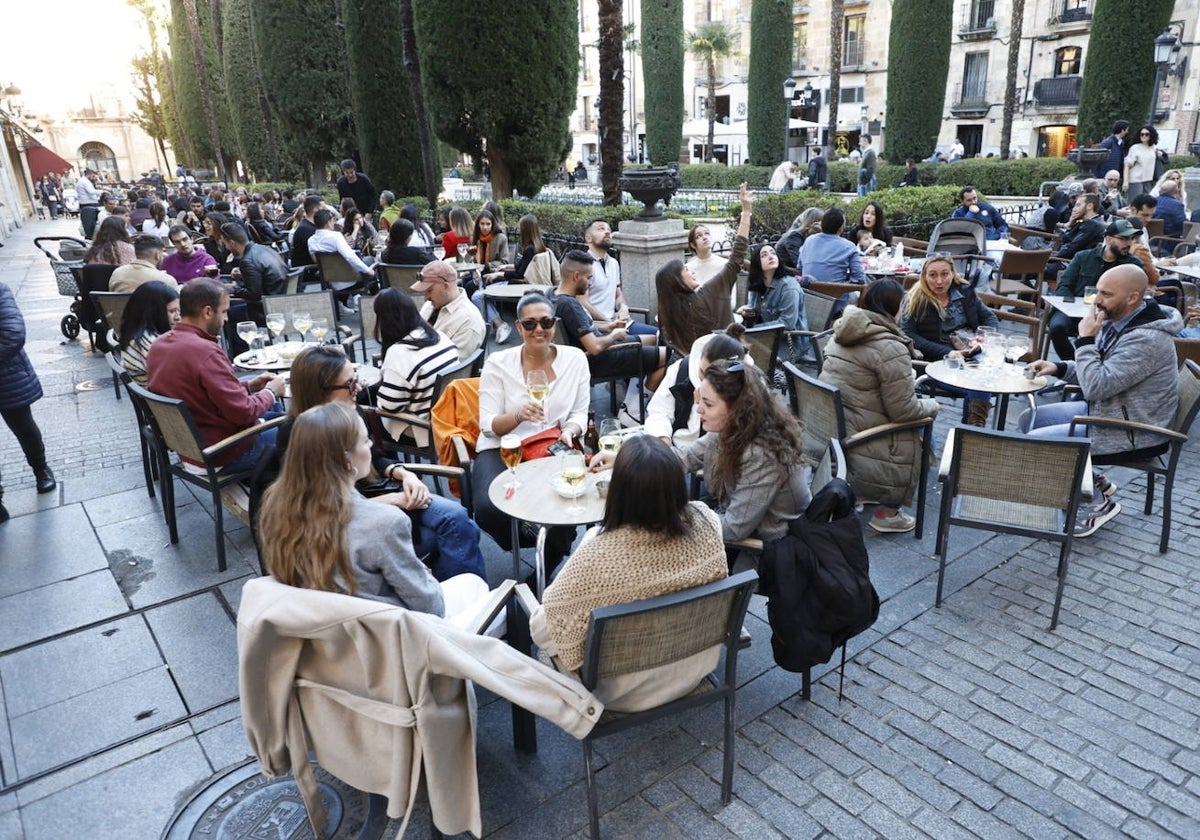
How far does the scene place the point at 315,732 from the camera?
2.23 metres

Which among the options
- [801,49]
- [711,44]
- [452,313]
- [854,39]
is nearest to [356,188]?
[452,313]

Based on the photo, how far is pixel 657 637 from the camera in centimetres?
223

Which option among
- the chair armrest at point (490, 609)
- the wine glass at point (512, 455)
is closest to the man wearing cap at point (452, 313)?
the wine glass at point (512, 455)

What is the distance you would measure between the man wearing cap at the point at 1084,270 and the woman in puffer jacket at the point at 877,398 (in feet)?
9.64

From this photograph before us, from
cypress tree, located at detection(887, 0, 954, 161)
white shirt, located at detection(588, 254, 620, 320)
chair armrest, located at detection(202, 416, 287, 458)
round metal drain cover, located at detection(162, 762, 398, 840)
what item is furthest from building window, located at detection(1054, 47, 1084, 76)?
round metal drain cover, located at detection(162, 762, 398, 840)

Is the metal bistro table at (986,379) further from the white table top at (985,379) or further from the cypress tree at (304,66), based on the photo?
the cypress tree at (304,66)

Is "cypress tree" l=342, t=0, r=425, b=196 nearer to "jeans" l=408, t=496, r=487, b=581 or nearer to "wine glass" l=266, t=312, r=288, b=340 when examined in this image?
"wine glass" l=266, t=312, r=288, b=340

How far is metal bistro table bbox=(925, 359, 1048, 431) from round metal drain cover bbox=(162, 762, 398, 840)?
381 cm

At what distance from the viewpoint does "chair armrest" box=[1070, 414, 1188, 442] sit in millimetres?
3887

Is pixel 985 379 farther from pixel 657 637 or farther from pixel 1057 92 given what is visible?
pixel 1057 92

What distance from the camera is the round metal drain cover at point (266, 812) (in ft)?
8.27

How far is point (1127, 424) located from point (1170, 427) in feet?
1.11

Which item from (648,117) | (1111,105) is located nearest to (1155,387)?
(1111,105)

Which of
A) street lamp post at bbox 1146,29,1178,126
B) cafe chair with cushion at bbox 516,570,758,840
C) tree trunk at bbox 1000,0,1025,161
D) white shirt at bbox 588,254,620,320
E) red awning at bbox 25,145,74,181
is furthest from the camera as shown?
red awning at bbox 25,145,74,181
